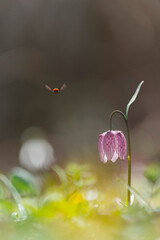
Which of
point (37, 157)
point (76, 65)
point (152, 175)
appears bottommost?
point (152, 175)

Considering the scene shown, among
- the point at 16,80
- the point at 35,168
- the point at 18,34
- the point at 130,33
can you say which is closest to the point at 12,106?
the point at 16,80

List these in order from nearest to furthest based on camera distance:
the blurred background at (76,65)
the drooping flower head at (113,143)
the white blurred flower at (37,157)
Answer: the drooping flower head at (113,143) < the white blurred flower at (37,157) < the blurred background at (76,65)

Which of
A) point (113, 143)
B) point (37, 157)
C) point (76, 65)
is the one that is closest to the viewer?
point (113, 143)

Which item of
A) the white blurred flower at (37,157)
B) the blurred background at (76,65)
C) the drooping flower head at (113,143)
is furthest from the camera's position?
the blurred background at (76,65)

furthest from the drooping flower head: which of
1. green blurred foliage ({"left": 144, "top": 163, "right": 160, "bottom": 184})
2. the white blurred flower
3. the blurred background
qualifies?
the blurred background

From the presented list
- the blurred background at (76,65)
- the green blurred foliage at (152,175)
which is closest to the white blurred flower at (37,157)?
the green blurred foliage at (152,175)

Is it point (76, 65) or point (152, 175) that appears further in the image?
point (76, 65)

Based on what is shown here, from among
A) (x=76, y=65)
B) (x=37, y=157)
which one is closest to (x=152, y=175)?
(x=37, y=157)

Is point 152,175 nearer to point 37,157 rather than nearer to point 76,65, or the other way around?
point 37,157

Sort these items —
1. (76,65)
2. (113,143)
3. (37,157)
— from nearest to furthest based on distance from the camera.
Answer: (113,143) < (37,157) < (76,65)

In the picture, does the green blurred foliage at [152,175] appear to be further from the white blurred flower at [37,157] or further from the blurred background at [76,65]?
the blurred background at [76,65]
